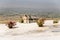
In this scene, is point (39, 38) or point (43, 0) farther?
point (43, 0)

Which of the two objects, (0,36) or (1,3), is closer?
(0,36)

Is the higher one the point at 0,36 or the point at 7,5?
the point at 7,5

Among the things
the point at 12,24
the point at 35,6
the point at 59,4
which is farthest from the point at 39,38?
the point at 35,6

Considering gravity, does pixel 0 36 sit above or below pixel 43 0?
below

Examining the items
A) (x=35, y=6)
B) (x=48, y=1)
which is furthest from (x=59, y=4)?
(x=35, y=6)

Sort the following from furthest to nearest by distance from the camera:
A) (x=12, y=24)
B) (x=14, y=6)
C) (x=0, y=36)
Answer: (x=14, y=6)
(x=12, y=24)
(x=0, y=36)

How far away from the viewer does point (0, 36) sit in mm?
13461

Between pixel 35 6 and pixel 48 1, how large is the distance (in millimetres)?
3540

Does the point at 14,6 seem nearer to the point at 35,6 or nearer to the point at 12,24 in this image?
the point at 35,6

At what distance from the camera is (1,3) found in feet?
142

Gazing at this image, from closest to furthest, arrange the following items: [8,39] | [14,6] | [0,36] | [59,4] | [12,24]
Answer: [8,39]
[0,36]
[12,24]
[59,4]
[14,6]

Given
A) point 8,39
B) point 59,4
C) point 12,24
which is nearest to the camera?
point 8,39

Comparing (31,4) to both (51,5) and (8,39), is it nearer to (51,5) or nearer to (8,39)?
(51,5)

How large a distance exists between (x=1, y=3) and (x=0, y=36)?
30478 mm
